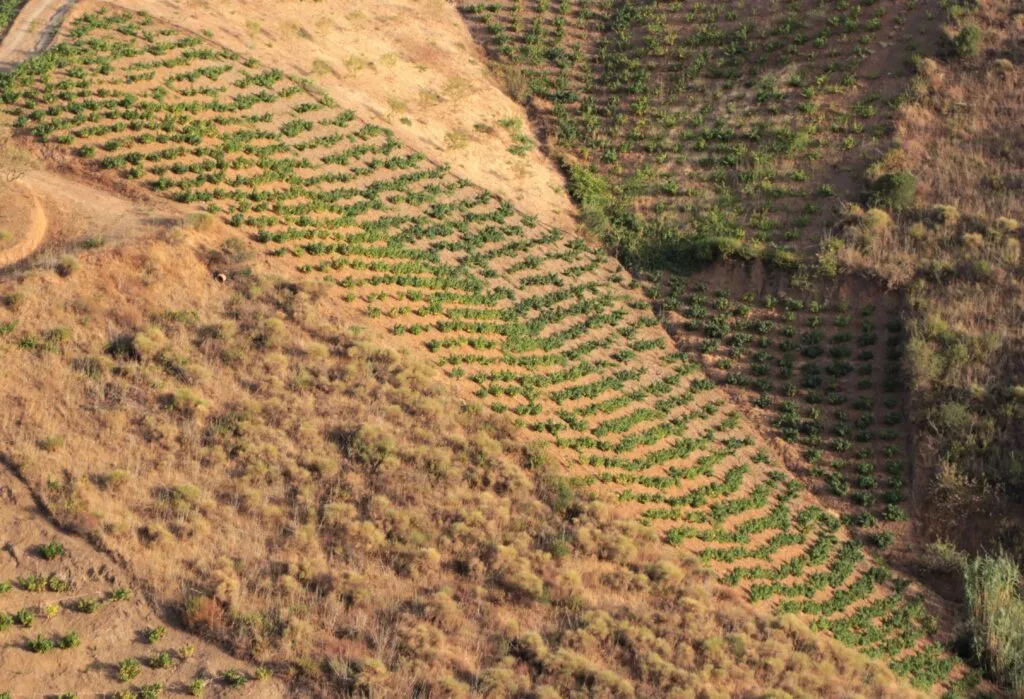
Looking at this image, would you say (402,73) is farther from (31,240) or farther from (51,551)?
(51,551)

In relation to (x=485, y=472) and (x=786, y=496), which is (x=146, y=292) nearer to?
(x=485, y=472)

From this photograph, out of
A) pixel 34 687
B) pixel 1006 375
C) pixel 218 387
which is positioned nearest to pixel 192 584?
pixel 34 687

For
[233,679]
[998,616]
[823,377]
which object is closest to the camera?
[233,679]


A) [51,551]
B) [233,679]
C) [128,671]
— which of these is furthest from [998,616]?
[51,551]

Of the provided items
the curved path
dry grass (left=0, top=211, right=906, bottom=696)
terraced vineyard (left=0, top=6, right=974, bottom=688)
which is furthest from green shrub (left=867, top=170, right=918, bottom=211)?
the curved path

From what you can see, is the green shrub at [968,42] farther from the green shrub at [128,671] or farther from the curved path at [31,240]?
the green shrub at [128,671]

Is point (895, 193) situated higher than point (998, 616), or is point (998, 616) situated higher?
point (895, 193)
